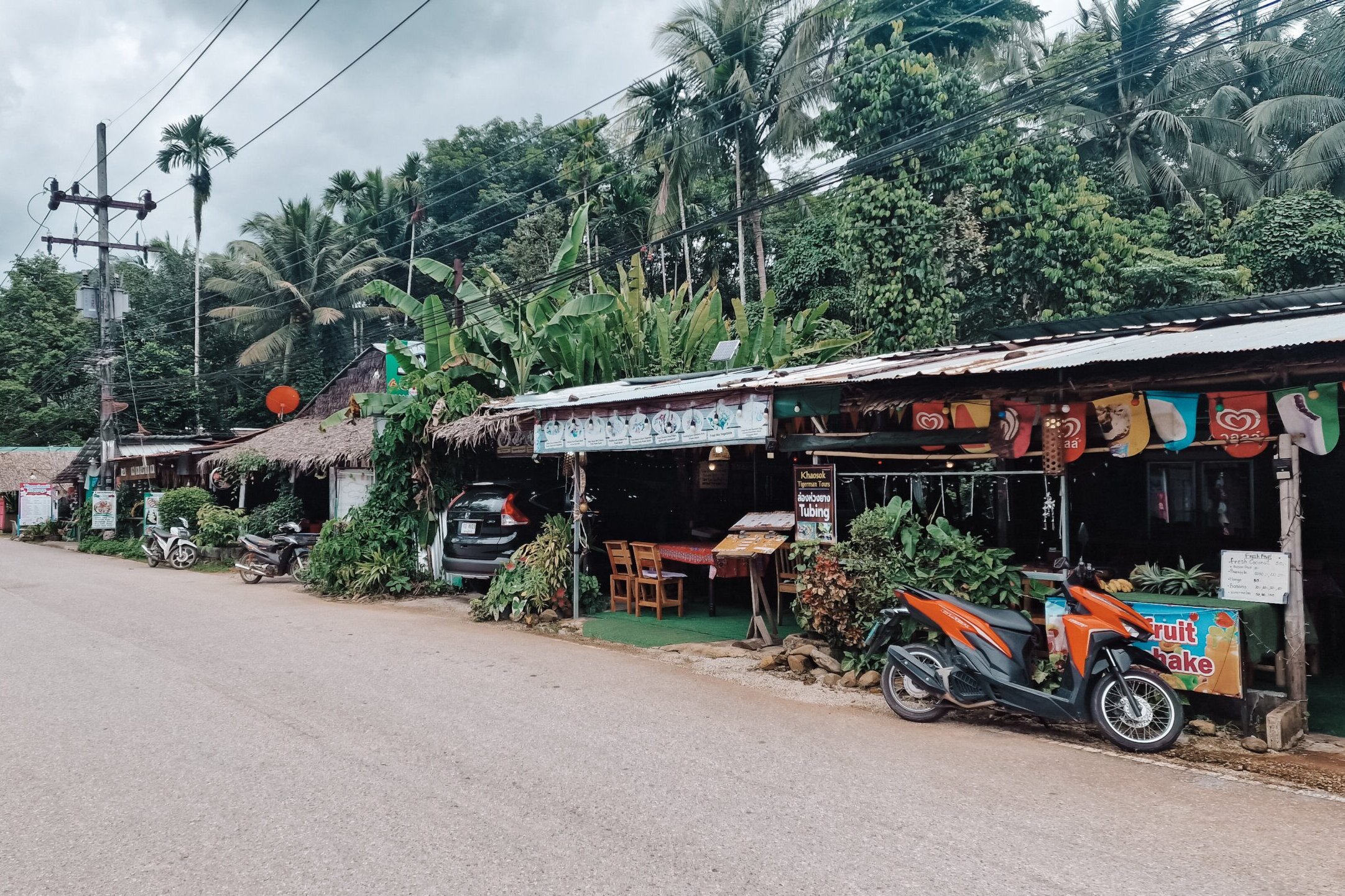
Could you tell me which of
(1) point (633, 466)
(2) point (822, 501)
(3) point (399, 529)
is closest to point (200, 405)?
(3) point (399, 529)

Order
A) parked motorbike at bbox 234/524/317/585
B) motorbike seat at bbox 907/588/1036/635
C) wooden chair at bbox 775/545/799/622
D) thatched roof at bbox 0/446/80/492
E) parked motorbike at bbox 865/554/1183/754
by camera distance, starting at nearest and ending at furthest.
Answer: parked motorbike at bbox 865/554/1183/754 → motorbike seat at bbox 907/588/1036/635 → wooden chair at bbox 775/545/799/622 → parked motorbike at bbox 234/524/317/585 → thatched roof at bbox 0/446/80/492

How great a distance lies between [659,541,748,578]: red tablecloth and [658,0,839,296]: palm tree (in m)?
14.6

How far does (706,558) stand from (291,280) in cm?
3330

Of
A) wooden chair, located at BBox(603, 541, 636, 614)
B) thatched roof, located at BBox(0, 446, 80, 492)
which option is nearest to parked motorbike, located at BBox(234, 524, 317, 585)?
wooden chair, located at BBox(603, 541, 636, 614)

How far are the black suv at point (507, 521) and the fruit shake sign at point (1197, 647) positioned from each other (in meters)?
7.68

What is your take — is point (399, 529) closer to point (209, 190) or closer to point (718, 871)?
point (718, 871)

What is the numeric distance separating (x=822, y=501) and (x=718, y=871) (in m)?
5.16

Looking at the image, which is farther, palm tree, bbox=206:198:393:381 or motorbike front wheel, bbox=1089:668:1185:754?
palm tree, bbox=206:198:393:381

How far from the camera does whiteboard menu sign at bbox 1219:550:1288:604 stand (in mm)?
5898

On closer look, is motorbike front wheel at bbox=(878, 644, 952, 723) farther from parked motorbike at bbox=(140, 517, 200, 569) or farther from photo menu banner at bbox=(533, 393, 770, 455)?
parked motorbike at bbox=(140, 517, 200, 569)

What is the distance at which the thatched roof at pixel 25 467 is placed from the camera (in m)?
34.5

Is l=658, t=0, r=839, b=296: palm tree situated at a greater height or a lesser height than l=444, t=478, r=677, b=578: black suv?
greater

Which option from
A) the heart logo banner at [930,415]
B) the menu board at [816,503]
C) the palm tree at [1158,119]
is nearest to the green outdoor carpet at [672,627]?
the menu board at [816,503]

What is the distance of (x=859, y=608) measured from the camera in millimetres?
7719
